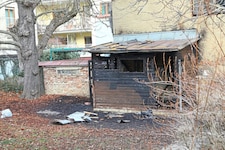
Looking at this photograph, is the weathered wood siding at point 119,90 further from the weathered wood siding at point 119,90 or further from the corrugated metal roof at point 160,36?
the corrugated metal roof at point 160,36

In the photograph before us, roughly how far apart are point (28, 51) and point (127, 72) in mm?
5858

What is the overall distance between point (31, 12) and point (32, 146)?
9188 millimetres

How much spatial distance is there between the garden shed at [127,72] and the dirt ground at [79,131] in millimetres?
577

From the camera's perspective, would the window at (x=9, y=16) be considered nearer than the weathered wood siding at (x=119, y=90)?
No

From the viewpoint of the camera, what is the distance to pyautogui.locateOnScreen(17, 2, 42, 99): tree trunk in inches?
557

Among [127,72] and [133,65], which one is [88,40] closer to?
[133,65]

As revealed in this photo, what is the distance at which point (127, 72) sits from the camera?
11266 mm

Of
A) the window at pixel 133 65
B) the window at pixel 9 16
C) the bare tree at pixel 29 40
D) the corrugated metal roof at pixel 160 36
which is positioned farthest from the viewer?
the window at pixel 9 16

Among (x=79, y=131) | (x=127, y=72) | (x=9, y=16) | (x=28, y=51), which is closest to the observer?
(x=79, y=131)

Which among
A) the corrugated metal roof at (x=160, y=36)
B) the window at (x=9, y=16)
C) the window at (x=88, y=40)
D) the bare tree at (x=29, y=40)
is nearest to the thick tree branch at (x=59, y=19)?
the bare tree at (x=29, y=40)

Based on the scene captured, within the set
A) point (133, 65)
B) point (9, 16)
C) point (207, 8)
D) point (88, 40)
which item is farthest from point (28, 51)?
point (88, 40)

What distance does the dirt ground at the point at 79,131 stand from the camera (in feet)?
22.4

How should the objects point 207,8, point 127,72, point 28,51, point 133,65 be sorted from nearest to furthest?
point 207,8
point 127,72
point 133,65
point 28,51

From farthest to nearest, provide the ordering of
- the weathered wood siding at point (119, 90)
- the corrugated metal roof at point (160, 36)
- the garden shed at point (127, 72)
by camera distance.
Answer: the corrugated metal roof at point (160, 36) → the weathered wood siding at point (119, 90) → the garden shed at point (127, 72)
